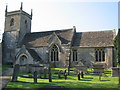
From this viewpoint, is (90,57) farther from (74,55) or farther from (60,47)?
(60,47)

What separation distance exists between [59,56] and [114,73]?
49.0ft

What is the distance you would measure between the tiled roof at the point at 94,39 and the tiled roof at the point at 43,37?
1796 mm

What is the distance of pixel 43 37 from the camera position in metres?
36.7

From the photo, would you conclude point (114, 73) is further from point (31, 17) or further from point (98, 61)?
point (31, 17)

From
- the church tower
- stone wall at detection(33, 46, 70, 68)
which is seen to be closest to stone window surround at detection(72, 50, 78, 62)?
stone wall at detection(33, 46, 70, 68)

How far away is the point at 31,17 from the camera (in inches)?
1693

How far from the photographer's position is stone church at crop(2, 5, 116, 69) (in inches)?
1206

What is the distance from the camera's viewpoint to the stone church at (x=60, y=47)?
30641mm

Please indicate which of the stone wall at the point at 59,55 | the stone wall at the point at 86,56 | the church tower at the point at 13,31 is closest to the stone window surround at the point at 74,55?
the stone wall at the point at 86,56

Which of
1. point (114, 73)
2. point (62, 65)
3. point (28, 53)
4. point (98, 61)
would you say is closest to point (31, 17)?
point (28, 53)

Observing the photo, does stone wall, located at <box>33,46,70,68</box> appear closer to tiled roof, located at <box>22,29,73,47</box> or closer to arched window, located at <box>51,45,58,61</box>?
arched window, located at <box>51,45,58,61</box>

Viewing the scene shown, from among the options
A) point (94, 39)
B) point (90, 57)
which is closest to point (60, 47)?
point (90, 57)

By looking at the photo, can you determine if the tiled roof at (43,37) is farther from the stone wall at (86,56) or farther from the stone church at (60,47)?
the stone wall at (86,56)

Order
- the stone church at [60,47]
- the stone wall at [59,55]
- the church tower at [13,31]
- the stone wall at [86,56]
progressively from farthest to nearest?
the church tower at [13,31]
the stone wall at [59,55]
the stone wall at [86,56]
the stone church at [60,47]
